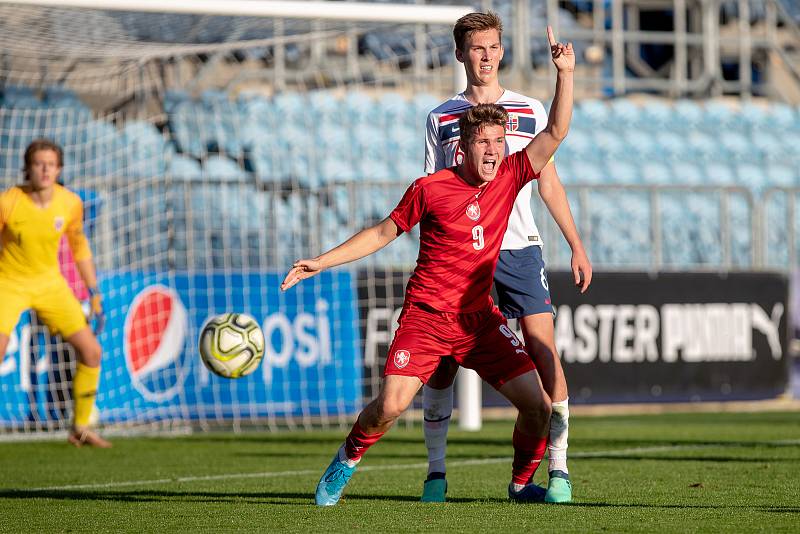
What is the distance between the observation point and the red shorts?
529 cm

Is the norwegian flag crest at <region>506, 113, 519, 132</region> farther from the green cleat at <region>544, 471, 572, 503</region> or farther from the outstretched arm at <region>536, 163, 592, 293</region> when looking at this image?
the green cleat at <region>544, 471, 572, 503</region>

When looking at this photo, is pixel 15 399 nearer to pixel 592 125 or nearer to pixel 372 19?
pixel 372 19

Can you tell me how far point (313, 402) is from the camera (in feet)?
36.8

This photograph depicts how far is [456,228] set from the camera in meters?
5.36

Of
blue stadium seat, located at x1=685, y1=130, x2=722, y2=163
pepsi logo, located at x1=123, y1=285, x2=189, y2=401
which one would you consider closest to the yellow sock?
pepsi logo, located at x1=123, y1=285, x2=189, y2=401

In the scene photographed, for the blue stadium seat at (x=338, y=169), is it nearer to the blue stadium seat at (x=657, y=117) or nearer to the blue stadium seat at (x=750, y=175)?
the blue stadium seat at (x=657, y=117)

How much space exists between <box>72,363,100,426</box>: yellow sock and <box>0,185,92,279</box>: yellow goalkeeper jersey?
2.42 feet

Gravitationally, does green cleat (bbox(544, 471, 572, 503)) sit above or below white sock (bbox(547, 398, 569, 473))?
below

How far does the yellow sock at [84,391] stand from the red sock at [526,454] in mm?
4437

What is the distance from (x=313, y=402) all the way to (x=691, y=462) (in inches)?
177

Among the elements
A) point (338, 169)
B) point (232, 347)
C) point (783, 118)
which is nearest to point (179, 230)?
point (338, 169)

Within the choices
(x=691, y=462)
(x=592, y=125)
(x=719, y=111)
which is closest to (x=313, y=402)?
(x=691, y=462)

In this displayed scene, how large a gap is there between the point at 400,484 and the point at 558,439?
1156mm

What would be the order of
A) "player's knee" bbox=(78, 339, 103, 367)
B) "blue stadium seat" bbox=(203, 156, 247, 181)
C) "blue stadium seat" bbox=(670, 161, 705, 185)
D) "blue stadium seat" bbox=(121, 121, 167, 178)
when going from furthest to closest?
"blue stadium seat" bbox=(670, 161, 705, 185) < "blue stadium seat" bbox=(203, 156, 247, 181) < "blue stadium seat" bbox=(121, 121, 167, 178) < "player's knee" bbox=(78, 339, 103, 367)
